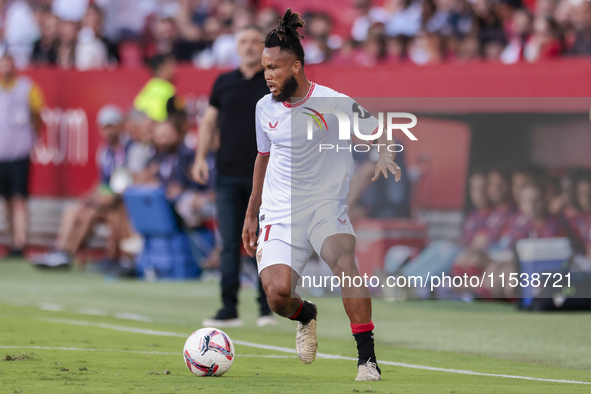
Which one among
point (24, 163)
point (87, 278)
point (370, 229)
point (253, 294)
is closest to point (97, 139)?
point (24, 163)

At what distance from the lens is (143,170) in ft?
45.0

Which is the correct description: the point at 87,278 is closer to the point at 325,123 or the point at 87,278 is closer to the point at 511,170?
the point at 511,170

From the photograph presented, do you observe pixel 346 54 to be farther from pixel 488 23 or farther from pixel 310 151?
pixel 310 151

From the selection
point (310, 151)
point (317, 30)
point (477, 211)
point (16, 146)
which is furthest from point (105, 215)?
point (310, 151)

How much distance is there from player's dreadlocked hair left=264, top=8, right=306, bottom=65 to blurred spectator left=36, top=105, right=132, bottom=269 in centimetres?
838

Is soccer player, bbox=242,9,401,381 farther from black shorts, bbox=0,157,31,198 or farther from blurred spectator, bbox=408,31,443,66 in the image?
black shorts, bbox=0,157,31,198

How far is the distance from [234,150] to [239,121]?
0.27 metres

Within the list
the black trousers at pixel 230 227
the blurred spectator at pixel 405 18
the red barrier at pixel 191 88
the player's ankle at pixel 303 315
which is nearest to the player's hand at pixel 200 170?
the black trousers at pixel 230 227

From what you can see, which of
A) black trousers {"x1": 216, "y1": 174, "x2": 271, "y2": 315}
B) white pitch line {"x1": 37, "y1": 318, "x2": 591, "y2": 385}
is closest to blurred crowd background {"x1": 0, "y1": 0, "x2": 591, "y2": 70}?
black trousers {"x1": 216, "y1": 174, "x2": 271, "y2": 315}

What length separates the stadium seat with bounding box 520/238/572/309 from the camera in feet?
32.5

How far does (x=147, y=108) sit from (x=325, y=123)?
360 inches

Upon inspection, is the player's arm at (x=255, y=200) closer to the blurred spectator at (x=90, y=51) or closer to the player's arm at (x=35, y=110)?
the player's arm at (x=35, y=110)

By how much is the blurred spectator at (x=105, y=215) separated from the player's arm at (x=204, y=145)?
5.27m

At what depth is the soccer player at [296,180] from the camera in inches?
226
